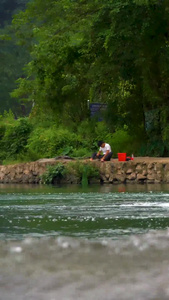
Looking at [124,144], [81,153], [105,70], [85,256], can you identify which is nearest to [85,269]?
[85,256]

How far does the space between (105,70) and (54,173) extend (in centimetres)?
509

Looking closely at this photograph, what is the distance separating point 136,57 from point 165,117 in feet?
10.3

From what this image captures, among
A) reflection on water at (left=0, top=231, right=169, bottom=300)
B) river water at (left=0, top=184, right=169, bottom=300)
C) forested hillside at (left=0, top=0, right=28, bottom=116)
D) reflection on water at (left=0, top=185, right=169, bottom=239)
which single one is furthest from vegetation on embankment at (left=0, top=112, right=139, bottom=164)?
forested hillside at (left=0, top=0, right=28, bottom=116)

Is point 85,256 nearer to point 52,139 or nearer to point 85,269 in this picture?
point 85,269

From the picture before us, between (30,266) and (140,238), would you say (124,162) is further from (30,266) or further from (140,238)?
(30,266)

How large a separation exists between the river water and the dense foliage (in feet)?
56.9

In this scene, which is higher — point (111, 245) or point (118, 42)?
point (118, 42)

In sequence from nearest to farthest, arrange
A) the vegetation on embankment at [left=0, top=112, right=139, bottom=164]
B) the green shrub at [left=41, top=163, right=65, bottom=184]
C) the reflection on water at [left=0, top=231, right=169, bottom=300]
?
the reflection on water at [left=0, top=231, right=169, bottom=300] → the green shrub at [left=41, top=163, right=65, bottom=184] → the vegetation on embankment at [left=0, top=112, right=139, bottom=164]

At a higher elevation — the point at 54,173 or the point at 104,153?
the point at 104,153

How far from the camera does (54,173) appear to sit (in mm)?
31250

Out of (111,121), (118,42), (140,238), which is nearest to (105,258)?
(140,238)

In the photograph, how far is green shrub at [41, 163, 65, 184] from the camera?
102 feet

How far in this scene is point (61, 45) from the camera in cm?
3294

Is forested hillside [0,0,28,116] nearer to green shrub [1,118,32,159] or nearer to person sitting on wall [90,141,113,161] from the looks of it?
green shrub [1,118,32,159]
